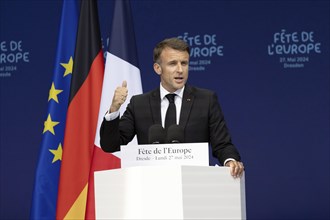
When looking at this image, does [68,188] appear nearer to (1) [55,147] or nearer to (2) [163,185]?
(1) [55,147]

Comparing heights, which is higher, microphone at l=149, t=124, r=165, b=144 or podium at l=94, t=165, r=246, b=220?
microphone at l=149, t=124, r=165, b=144

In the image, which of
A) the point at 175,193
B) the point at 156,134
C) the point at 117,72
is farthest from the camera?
the point at 117,72

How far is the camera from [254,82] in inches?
263

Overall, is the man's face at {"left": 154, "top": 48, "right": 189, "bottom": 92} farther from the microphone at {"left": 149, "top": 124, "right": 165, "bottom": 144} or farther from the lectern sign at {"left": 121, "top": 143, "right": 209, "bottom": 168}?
the lectern sign at {"left": 121, "top": 143, "right": 209, "bottom": 168}

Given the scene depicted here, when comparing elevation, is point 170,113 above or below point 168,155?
above

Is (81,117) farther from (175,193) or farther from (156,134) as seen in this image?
(175,193)

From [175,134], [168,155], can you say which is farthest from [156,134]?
[168,155]

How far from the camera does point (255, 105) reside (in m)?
6.66

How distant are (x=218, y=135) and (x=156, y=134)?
329 mm

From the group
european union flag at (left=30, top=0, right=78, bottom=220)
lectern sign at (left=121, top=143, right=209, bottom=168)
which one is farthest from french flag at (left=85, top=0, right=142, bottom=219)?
lectern sign at (left=121, top=143, right=209, bottom=168)

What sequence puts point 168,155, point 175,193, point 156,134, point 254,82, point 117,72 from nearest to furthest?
point 175,193 < point 168,155 < point 156,134 < point 117,72 < point 254,82

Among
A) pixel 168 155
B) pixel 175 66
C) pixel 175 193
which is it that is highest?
pixel 175 66

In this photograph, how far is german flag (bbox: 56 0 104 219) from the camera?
4.87m

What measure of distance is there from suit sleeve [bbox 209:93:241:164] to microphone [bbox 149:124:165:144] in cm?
28
